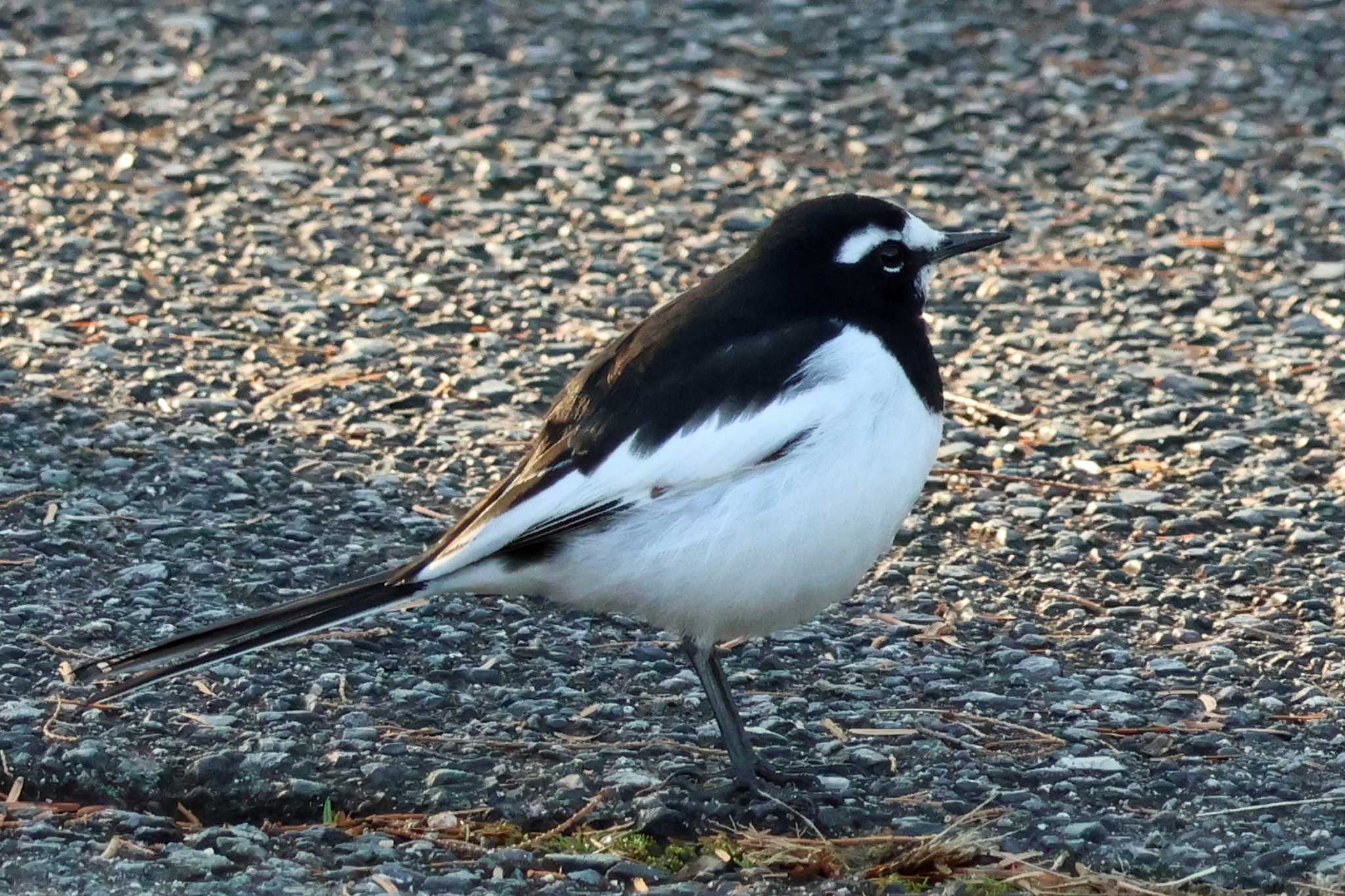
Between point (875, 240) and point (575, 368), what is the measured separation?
1.97m

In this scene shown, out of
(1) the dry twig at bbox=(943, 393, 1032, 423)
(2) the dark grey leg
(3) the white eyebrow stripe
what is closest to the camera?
(2) the dark grey leg

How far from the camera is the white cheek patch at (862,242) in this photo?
4.10 m

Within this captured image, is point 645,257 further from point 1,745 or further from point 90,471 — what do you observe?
point 1,745

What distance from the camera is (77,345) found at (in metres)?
5.92

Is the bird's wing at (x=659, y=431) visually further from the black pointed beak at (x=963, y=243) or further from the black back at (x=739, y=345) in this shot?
the black pointed beak at (x=963, y=243)

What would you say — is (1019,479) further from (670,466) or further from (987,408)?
(670,466)

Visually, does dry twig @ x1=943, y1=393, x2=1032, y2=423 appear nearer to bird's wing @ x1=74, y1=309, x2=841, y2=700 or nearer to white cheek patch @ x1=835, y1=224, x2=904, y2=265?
white cheek patch @ x1=835, y1=224, x2=904, y2=265

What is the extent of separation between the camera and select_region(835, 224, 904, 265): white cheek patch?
4.10 metres

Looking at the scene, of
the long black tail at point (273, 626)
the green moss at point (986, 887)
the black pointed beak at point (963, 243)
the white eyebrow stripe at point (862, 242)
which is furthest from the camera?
the black pointed beak at point (963, 243)

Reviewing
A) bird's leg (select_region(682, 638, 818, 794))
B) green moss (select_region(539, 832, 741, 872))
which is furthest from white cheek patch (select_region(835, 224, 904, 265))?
green moss (select_region(539, 832, 741, 872))

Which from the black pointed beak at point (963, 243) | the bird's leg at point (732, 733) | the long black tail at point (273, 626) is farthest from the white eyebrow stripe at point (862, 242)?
the long black tail at point (273, 626)

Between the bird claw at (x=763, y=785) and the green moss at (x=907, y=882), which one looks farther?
the bird claw at (x=763, y=785)

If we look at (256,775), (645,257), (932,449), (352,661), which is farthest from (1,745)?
(645,257)

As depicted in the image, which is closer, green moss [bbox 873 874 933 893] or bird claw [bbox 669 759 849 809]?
green moss [bbox 873 874 933 893]
